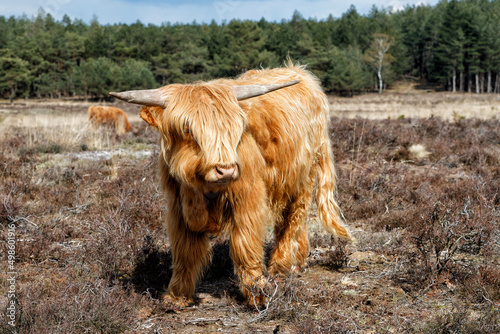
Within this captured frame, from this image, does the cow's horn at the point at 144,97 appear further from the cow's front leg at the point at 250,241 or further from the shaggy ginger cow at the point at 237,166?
the cow's front leg at the point at 250,241

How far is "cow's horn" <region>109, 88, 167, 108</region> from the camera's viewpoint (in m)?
2.85

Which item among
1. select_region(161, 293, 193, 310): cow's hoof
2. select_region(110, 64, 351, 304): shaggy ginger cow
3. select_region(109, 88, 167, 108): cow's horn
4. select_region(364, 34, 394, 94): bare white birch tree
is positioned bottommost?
select_region(161, 293, 193, 310): cow's hoof

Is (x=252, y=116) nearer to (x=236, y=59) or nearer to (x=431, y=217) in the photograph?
(x=431, y=217)

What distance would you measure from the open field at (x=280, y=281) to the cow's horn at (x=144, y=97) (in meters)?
1.48

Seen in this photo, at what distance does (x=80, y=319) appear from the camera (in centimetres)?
282

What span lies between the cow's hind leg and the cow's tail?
1.10ft

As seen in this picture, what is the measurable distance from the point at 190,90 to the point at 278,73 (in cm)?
156

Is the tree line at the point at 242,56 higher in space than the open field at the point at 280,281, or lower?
higher

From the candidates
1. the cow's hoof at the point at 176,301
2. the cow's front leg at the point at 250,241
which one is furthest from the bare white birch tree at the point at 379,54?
the cow's hoof at the point at 176,301

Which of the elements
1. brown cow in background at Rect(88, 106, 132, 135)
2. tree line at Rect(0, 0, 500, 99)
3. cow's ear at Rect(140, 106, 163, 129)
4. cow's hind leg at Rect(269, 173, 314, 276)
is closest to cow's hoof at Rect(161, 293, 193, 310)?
cow's hind leg at Rect(269, 173, 314, 276)

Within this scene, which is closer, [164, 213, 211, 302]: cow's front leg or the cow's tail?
[164, 213, 211, 302]: cow's front leg

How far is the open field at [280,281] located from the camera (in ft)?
9.89

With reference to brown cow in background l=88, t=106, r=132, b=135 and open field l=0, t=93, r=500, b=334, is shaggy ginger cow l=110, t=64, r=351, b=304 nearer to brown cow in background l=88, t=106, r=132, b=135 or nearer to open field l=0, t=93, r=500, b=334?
open field l=0, t=93, r=500, b=334

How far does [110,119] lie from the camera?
587 inches
